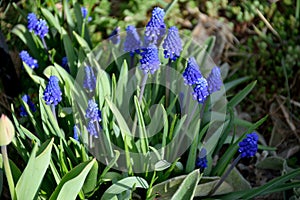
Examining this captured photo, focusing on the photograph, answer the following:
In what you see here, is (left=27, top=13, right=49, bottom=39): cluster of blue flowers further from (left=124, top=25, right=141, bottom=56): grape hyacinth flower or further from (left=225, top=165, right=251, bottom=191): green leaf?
(left=225, top=165, right=251, bottom=191): green leaf

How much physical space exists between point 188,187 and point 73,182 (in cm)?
46

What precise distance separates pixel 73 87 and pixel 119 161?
0.41 meters

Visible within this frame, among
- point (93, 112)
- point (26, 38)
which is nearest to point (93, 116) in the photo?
point (93, 112)

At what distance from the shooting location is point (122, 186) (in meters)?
1.91

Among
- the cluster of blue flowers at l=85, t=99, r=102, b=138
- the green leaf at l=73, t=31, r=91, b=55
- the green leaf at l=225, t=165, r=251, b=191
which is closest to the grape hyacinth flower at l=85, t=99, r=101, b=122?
the cluster of blue flowers at l=85, t=99, r=102, b=138

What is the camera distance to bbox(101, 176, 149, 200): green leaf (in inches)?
74.5

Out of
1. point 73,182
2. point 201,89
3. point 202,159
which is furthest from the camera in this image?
point 202,159

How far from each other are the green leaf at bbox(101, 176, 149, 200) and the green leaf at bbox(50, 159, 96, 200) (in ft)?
0.65

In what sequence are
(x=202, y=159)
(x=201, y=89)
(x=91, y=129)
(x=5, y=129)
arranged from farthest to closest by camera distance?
(x=202, y=159) → (x=91, y=129) → (x=201, y=89) → (x=5, y=129)

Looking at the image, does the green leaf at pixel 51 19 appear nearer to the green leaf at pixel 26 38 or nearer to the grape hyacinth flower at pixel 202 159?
the green leaf at pixel 26 38

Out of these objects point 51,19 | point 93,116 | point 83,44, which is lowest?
point 93,116

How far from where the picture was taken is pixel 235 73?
10.4 feet

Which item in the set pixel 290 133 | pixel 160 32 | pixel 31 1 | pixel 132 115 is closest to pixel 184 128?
pixel 132 115

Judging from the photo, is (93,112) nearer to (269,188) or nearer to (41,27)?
(41,27)
